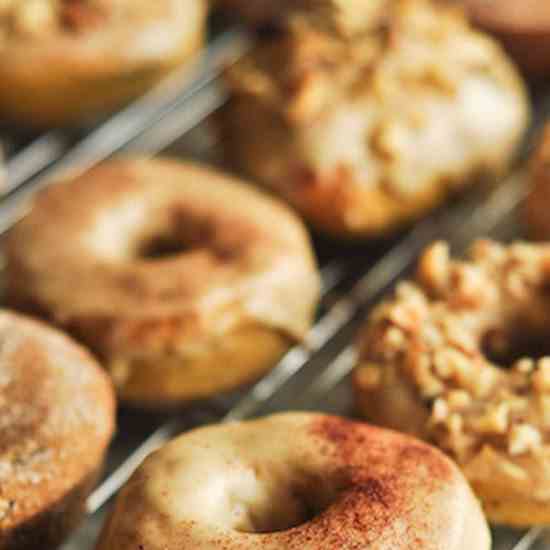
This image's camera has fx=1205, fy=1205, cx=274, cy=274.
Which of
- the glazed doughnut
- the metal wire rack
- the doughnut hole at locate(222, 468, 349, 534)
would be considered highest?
the glazed doughnut

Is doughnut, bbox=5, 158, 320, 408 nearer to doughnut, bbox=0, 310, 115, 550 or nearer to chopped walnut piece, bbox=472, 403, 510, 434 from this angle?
doughnut, bbox=0, 310, 115, 550

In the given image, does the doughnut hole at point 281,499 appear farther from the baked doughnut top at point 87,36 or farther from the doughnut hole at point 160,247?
the baked doughnut top at point 87,36

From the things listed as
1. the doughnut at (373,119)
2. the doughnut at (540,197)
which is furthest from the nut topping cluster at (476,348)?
the doughnut at (373,119)

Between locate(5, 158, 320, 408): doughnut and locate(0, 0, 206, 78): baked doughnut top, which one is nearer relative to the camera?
locate(5, 158, 320, 408): doughnut

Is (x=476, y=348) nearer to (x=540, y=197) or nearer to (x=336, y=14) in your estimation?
(x=540, y=197)

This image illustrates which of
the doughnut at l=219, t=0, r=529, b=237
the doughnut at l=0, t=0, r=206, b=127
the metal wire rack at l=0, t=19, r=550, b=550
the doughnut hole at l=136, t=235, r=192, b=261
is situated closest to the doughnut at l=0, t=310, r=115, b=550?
the metal wire rack at l=0, t=19, r=550, b=550

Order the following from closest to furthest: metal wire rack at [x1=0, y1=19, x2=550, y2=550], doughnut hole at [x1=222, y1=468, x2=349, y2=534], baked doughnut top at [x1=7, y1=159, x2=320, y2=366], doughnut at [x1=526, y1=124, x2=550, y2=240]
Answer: doughnut hole at [x1=222, y1=468, x2=349, y2=534], baked doughnut top at [x1=7, y1=159, x2=320, y2=366], metal wire rack at [x1=0, y1=19, x2=550, y2=550], doughnut at [x1=526, y1=124, x2=550, y2=240]

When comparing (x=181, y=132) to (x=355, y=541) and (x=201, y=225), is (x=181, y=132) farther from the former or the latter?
(x=355, y=541)

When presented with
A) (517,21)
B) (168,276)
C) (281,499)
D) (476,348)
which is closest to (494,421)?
(476,348)
